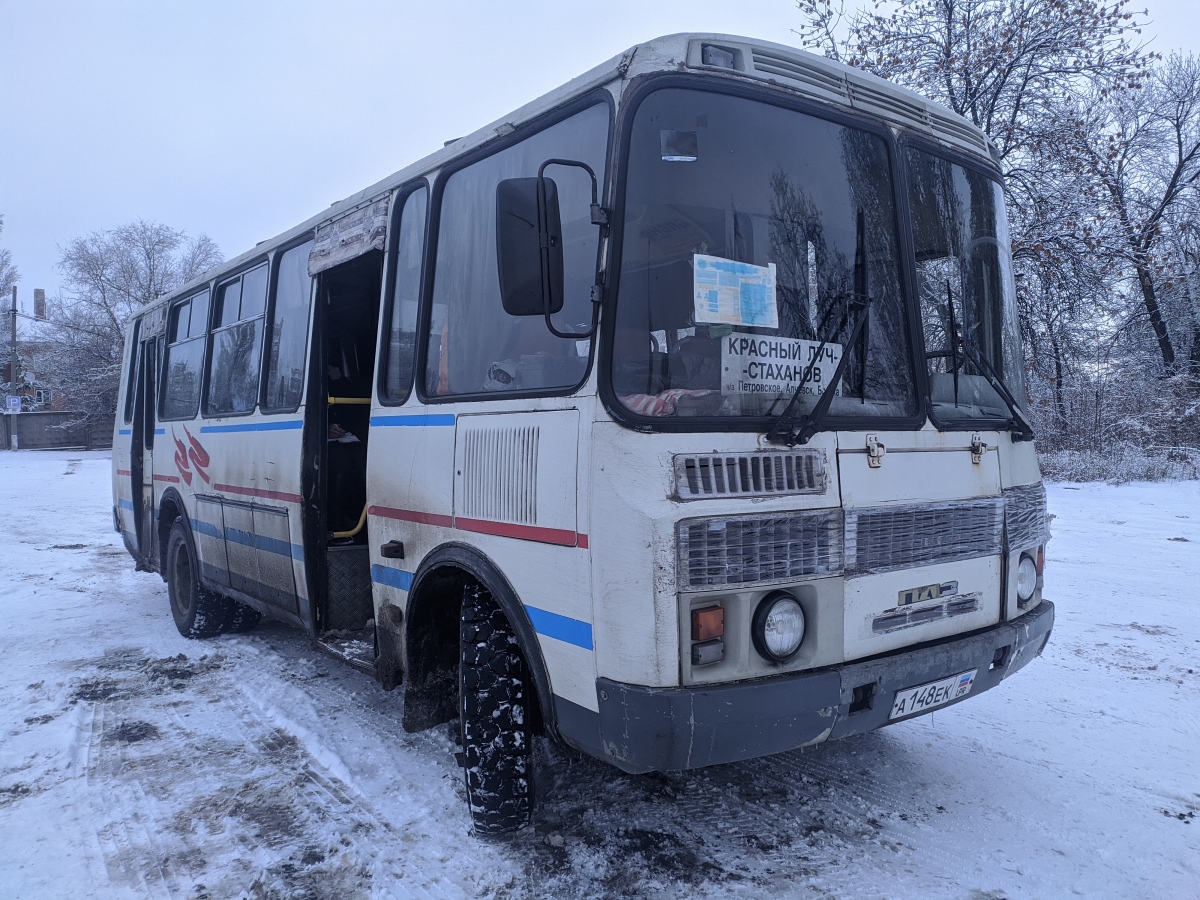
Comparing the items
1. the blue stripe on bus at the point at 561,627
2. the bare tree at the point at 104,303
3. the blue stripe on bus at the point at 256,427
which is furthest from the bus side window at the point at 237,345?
the bare tree at the point at 104,303

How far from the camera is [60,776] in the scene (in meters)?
4.27

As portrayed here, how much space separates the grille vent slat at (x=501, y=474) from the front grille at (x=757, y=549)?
2.22 feet

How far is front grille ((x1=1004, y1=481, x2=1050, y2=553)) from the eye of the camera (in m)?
3.77

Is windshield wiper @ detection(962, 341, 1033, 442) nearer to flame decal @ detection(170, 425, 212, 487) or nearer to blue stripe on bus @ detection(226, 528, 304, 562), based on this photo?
blue stripe on bus @ detection(226, 528, 304, 562)

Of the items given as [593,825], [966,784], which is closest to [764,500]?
[593,825]

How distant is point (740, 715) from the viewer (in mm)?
2846

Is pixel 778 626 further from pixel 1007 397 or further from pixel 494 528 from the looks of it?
pixel 1007 397

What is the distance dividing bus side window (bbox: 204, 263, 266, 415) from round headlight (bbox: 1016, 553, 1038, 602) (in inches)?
185

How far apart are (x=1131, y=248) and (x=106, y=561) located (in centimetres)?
1763

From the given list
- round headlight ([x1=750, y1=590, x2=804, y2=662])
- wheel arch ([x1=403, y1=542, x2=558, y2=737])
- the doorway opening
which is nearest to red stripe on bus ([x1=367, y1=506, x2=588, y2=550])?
wheel arch ([x1=403, y1=542, x2=558, y2=737])

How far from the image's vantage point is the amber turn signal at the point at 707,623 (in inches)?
112

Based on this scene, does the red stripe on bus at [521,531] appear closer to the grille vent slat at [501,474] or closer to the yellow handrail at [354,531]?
the grille vent slat at [501,474]

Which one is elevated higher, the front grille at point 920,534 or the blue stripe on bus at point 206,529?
the front grille at point 920,534

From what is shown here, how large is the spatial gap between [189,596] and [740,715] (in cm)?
575
